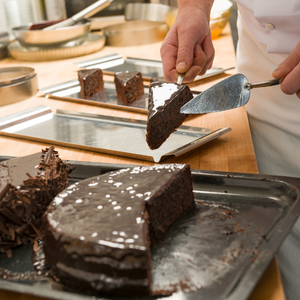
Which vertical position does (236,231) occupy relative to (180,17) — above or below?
below

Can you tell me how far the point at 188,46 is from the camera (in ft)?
6.03

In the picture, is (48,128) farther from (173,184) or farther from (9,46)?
(9,46)

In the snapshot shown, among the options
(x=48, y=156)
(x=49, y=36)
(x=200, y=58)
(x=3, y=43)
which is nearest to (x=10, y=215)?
(x=48, y=156)

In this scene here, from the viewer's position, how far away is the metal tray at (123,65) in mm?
2845

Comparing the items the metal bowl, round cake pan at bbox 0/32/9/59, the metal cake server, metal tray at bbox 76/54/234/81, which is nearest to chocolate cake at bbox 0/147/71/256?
the metal cake server

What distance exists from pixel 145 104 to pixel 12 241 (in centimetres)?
136

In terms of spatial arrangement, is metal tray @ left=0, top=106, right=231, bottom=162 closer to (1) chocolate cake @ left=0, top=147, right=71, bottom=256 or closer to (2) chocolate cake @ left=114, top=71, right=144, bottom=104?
(2) chocolate cake @ left=114, top=71, right=144, bottom=104

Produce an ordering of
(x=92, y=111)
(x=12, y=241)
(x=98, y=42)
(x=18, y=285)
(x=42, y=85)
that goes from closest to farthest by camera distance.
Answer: (x=18, y=285), (x=12, y=241), (x=92, y=111), (x=42, y=85), (x=98, y=42)

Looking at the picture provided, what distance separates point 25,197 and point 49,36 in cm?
237

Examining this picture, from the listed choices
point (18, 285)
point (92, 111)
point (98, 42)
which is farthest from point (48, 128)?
point (98, 42)

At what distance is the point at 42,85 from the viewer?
106 inches

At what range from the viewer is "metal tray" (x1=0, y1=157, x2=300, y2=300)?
2.89ft

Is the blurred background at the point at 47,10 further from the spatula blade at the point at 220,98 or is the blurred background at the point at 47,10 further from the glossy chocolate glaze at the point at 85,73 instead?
the spatula blade at the point at 220,98

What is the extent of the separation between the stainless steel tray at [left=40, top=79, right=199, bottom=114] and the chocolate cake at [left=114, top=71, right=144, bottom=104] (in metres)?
0.03
